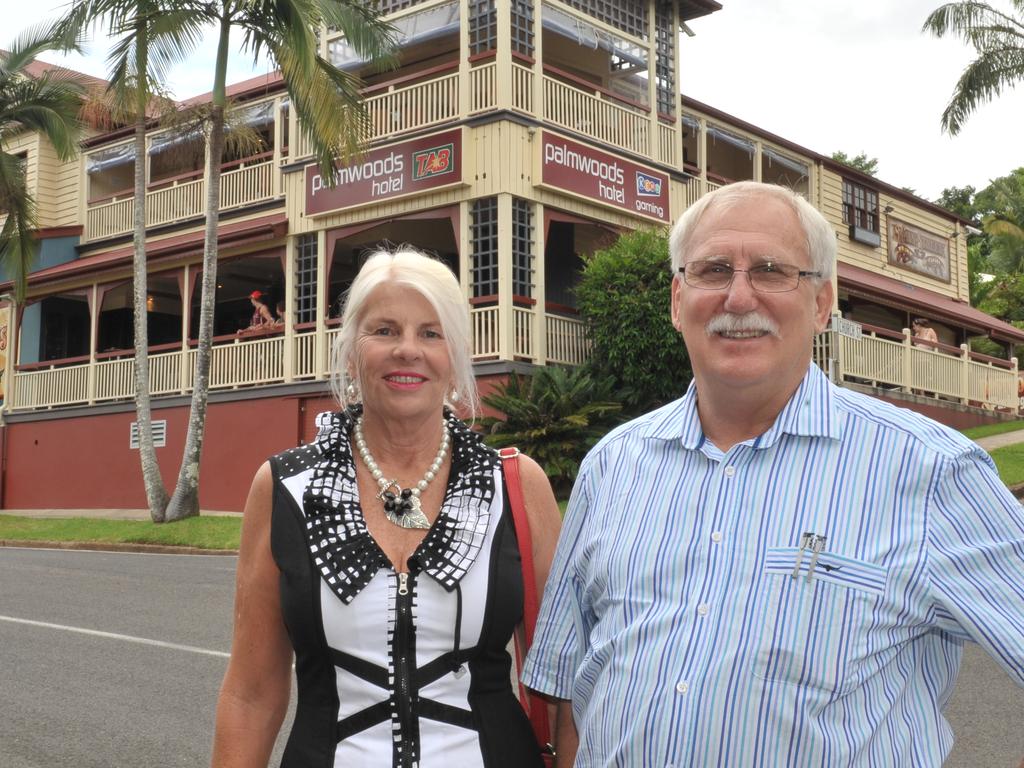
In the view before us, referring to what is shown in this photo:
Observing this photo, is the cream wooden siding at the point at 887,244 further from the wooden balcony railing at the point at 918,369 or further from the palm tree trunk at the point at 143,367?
the palm tree trunk at the point at 143,367

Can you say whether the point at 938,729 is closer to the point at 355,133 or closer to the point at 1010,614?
the point at 1010,614

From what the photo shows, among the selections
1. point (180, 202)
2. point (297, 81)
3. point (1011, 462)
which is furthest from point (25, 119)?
point (1011, 462)

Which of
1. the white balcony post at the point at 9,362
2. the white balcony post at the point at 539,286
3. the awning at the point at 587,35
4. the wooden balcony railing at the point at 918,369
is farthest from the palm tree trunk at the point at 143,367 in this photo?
the wooden balcony railing at the point at 918,369

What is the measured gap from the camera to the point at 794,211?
97.6 inches

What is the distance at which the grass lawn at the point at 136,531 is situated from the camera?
16641 mm

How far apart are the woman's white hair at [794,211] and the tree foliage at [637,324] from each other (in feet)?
49.0

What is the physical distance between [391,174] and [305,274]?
3337 millimetres

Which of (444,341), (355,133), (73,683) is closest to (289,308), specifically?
(355,133)

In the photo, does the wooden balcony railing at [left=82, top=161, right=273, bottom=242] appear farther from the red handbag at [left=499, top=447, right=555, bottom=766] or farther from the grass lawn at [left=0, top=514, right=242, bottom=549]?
the red handbag at [left=499, top=447, right=555, bottom=766]

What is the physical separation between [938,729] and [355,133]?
52.4 feet

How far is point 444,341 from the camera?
274 centimetres

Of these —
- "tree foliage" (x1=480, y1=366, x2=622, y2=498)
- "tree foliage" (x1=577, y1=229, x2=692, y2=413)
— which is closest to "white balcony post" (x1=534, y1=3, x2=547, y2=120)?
"tree foliage" (x1=577, y1=229, x2=692, y2=413)

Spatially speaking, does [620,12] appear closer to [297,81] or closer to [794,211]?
[297,81]

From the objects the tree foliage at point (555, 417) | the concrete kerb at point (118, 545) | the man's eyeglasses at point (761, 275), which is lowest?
the concrete kerb at point (118, 545)
